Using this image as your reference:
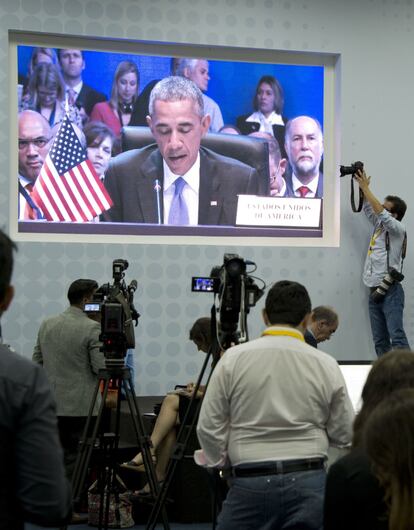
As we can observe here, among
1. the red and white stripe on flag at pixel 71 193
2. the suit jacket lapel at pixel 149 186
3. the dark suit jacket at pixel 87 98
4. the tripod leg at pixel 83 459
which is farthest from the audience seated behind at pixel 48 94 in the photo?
the tripod leg at pixel 83 459

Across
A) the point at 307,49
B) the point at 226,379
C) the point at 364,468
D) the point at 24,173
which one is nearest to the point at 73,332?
the point at 226,379

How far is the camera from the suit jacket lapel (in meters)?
8.45

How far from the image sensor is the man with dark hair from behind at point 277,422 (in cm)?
334

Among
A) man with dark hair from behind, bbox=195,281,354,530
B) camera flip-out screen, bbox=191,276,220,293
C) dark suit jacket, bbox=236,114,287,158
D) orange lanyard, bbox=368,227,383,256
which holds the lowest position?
man with dark hair from behind, bbox=195,281,354,530

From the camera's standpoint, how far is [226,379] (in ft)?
11.2

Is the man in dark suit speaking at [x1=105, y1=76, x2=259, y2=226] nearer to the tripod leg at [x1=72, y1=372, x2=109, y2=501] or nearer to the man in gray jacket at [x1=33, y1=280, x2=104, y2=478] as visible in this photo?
the man in gray jacket at [x1=33, y1=280, x2=104, y2=478]

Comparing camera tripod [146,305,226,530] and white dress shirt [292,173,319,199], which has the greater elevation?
white dress shirt [292,173,319,199]

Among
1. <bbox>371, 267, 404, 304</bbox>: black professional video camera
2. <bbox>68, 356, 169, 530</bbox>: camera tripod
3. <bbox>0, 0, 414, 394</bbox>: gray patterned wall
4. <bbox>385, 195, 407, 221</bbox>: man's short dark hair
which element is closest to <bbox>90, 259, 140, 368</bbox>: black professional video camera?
<bbox>68, 356, 169, 530</bbox>: camera tripod

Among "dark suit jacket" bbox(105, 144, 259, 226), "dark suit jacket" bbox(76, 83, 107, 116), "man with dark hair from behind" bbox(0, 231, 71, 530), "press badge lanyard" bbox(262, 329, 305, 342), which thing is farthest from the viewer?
"dark suit jacket" bbox(105, 144, 259, 226)

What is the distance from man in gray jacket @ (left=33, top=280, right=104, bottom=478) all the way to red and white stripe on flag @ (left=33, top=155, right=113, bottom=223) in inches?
104

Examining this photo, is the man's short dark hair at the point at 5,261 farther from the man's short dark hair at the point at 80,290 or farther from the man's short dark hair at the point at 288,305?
the man's short dark hair at the point at 80,290

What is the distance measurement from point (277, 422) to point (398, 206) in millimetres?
5530

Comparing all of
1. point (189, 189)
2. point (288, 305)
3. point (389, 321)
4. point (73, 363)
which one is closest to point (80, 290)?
point (73, 363)

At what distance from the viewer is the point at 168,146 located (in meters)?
8.55
